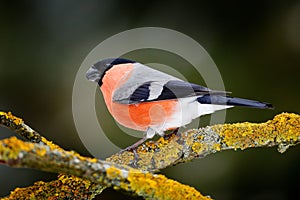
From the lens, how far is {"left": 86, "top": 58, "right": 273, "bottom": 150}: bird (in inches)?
40.9

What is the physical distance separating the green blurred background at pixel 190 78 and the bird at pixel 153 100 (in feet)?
1.50

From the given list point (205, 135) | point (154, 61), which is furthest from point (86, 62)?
point (205, 135)

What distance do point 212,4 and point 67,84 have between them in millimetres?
619

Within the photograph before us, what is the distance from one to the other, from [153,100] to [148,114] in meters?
0.04

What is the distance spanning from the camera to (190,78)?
161 centimetres

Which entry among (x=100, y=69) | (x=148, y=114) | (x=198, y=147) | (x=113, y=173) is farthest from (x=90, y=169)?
(x=100, y=69)

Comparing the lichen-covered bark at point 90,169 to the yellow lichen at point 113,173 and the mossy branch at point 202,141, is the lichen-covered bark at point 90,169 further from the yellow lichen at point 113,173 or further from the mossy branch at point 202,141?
the mossy branch at point 202,141

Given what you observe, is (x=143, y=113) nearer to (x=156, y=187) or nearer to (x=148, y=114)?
(x=148, y=114)

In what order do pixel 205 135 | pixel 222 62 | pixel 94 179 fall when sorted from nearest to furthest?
pixel 94 179, pixel 205 135, pixel 222 62

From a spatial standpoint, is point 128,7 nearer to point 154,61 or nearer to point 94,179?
point 154,61

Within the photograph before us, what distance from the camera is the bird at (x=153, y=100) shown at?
104cm

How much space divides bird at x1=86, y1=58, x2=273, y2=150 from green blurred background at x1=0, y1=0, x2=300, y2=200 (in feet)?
1.50

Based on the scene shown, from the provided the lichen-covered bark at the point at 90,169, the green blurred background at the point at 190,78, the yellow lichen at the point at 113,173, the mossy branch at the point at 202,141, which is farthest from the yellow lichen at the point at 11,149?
the green blurred background at the point at 190,78

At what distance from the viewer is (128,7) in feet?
5.61
